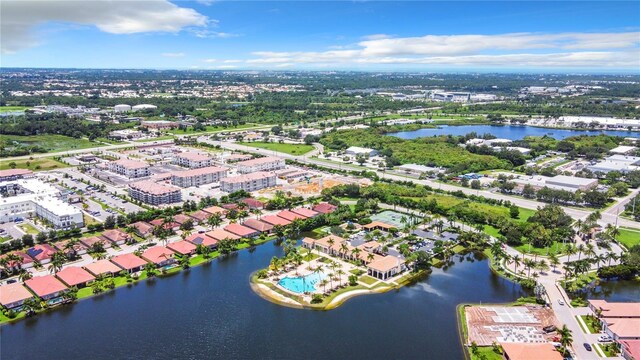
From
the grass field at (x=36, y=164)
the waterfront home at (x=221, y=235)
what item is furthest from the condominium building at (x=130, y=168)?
the waterfront home at (x=221, y=235)

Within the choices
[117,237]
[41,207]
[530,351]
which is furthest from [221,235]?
[530,351]

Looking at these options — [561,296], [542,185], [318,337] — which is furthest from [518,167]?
[318,337]

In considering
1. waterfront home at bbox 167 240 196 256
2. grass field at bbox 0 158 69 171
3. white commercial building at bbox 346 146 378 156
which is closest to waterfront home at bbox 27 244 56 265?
waterfront home at bbox 167 240 196 256

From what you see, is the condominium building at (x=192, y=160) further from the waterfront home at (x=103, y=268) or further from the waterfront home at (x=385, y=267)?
the waterfront home at (x=385, y=267)

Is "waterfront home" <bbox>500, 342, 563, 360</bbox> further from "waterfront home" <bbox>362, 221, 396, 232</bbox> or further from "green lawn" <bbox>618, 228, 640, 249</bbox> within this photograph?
"green lawn" <bbox>618, 228, 640, 249</bbox>

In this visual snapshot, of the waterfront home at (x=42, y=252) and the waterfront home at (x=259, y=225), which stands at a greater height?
the waterfront home at (x=42, y=252)

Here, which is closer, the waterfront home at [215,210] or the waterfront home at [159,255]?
the waterfront home at [159,255]
